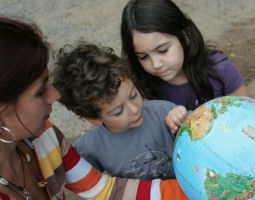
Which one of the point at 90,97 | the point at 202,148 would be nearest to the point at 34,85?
the point at 90,97

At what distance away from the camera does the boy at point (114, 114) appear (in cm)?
181

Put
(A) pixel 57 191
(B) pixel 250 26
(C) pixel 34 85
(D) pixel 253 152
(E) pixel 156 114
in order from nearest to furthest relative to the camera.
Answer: (D) pixel 253 152 < (C) pixel 34 85 < (A) pixel 57 191 < (E) pixel 156 114 < (B) pixel 250 26

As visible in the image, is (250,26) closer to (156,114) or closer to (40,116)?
(156,114)

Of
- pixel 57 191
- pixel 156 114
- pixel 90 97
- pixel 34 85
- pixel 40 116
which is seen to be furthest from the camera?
pixel 156 114

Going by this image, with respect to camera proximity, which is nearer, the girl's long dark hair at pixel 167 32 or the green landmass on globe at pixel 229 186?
the green landmass on globe at pixel 229 186

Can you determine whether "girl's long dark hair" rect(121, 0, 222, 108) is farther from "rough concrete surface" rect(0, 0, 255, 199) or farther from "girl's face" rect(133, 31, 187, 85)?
"rough concrete surface" rect(0, 0, 255, 199)

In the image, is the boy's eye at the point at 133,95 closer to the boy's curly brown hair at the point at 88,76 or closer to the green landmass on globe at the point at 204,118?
the boy's curly brown hair at the point at 88,76

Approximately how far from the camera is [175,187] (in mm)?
1850

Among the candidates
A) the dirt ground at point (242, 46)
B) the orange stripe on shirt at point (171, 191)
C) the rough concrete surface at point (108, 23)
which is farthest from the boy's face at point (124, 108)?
the dirt ground at point (242, 46)

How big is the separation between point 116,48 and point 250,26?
199 centimetres

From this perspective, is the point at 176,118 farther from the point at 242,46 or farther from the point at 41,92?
the point at 242,46

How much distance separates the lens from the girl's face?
2143mm

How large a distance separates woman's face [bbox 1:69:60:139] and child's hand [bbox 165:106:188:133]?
713mm

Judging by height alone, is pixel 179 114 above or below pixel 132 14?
below
